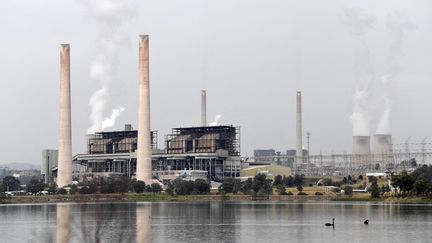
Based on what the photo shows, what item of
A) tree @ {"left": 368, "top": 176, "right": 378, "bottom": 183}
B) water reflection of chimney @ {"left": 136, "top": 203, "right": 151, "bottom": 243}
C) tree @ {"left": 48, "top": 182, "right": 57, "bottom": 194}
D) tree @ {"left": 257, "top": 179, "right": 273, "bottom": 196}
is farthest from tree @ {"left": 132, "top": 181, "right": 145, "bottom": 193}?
water reflection of chimney @ {"left": 136, "top": 203, "right": 151, "bottom": 243}

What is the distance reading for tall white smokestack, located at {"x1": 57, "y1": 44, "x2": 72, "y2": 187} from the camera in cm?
12144

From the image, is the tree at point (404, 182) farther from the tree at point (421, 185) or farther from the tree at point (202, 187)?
the tree at point (202, 187)

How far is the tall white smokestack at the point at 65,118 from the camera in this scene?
4781 inches

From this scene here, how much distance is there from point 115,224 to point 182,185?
57.0m

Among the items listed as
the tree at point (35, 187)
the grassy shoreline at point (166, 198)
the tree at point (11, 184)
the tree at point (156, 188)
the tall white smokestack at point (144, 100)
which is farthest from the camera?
the tree at point (11, 184)

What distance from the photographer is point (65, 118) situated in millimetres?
121812

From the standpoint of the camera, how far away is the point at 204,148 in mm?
147750

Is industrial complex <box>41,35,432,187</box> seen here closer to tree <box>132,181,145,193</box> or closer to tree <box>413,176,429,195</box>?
tree <box>132,181,145,193</box>

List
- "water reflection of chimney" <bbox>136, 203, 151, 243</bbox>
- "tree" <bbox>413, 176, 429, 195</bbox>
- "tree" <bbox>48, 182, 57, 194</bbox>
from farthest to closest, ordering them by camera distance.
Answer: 1. "tree" <bbox>48, 182, 57, 194</bbox>
2. "tree" <bbox>413, 176, 429, 195</bbox>
3. "water reflection of chimney" <bbox>136, 203, 151, 243</bbox>

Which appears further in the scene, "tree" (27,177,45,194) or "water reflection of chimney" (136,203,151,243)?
"tree" (27,177,45,194)

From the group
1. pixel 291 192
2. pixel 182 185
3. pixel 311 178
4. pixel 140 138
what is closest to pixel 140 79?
pixel 140 138

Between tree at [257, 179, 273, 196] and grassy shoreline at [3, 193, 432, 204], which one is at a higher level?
tree at [257, 179, 273, 196]

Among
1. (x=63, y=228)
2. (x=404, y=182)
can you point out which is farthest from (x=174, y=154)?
(x=63, y=228)

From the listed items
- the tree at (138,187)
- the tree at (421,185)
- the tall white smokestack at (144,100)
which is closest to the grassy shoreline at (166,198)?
the tree at (138,187)
